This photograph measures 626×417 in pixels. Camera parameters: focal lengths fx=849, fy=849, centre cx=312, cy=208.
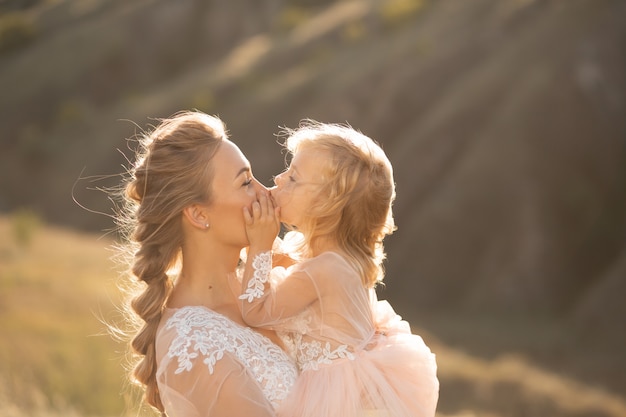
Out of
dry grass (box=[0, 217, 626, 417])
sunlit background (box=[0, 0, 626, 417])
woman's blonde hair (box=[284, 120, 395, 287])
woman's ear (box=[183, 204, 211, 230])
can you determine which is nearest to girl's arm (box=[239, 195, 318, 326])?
woman's ear (box=[183, 204, 211, 230])

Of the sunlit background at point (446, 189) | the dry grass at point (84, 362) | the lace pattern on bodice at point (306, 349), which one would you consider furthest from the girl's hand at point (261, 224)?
the sunlit background at point (446, 189)

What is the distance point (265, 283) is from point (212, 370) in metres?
0.82

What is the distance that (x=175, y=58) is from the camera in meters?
65.4

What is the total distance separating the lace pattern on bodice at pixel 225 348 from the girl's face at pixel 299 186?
89 centimetres

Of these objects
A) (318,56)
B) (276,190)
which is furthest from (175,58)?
(276,190)

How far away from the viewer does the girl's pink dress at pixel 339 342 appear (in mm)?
5125

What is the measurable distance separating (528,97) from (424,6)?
1562 centimetres

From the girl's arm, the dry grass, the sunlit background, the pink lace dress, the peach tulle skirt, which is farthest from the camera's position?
the sunlit background

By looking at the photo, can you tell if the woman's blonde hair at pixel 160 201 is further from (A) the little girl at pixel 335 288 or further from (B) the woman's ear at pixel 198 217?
(A) the little girl at pixel 335 288

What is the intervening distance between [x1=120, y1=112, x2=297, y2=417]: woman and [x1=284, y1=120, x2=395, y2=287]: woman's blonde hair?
470 mm

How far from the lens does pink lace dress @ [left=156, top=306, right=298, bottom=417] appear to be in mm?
4527

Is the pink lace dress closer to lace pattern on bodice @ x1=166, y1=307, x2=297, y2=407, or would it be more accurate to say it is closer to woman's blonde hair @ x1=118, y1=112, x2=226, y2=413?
lace pattern on bodice @ x1=166, y1=307, x2=297, y2=407

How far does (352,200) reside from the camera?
5.60 meters

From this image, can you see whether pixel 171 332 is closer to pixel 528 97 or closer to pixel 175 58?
pixel 528 97
